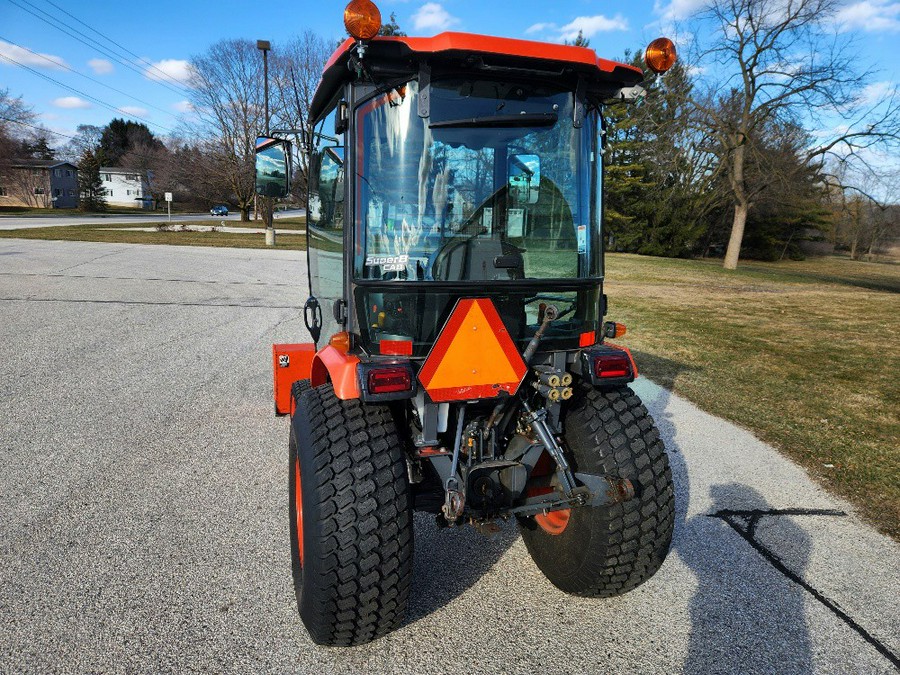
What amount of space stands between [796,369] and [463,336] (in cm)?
714

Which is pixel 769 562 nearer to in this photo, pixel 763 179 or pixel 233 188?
pixel 763 179

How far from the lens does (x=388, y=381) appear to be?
7.14 feet

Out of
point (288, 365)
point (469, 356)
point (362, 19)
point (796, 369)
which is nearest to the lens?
point (362, 19)

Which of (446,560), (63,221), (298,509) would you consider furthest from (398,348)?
(63,221)

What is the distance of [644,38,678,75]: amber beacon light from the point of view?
2.50 meters

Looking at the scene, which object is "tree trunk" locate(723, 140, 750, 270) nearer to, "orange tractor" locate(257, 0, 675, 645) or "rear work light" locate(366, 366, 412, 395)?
"orange tractor" locate(257, 0, 675, 645)

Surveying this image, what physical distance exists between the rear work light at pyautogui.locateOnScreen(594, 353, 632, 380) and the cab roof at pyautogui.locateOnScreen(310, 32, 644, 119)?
1200 millimetres

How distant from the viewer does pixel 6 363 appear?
19.7ft

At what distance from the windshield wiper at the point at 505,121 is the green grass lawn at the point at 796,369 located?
10.7 ft

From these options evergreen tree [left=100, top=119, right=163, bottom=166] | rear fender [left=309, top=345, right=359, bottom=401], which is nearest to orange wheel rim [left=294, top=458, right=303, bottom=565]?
rear fender [left=309, top=345, right=359, bottom=401]

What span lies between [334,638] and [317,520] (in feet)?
1.64

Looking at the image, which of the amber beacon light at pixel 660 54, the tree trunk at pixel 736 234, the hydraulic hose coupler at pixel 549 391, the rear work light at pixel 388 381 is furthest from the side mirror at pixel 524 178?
the tree trunk at pixel 736 234

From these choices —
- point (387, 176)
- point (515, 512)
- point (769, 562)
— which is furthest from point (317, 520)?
point (769, 562)

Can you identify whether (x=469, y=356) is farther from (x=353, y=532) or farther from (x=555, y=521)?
(x=555, y=521)
